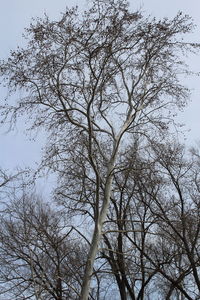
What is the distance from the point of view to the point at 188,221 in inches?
565

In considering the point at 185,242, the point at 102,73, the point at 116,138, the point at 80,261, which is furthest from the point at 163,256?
the point at 102,73

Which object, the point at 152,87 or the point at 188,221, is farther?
the point at 188,221

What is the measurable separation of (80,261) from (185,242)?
191 inches

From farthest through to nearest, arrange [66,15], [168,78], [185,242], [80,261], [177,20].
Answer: [80,261] < [185,242] < [168,78] < [177,20] < [66,15]

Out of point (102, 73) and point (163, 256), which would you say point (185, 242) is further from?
point (102, 73)

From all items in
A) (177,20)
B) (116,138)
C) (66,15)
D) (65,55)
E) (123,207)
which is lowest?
(116,138)

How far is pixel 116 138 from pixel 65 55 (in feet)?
6.44

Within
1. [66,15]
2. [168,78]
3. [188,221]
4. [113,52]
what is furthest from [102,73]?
[188,221]

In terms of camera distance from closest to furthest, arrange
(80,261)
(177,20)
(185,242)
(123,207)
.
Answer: (177,20), (185,242), (123,207), (80,261)

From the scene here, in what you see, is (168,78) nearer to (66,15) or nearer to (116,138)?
(116,138)

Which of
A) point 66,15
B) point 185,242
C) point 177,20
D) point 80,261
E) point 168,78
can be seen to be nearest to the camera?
point 66,15

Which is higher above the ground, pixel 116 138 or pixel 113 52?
pixel 113 52

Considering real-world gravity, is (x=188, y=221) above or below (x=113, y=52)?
above

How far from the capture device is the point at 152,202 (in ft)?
51.7
